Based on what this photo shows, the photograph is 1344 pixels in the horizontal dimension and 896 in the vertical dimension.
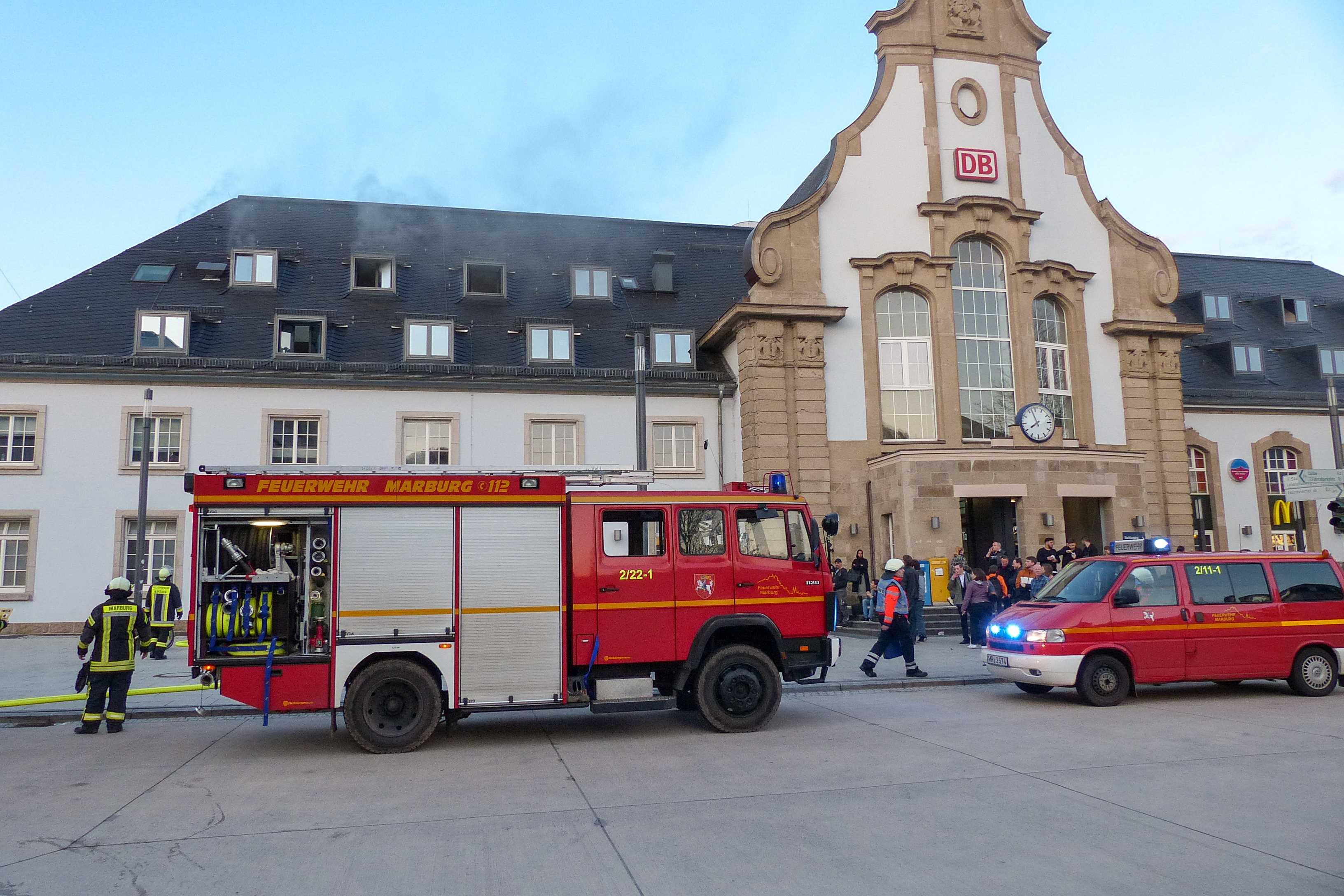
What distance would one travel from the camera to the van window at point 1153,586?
12.4 metres

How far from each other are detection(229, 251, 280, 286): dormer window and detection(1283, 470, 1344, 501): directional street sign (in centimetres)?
2524

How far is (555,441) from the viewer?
87.6ft

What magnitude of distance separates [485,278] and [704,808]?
2412cm

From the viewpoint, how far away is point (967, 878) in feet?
18.3

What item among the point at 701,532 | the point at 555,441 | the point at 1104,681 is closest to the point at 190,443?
the point at 555,441

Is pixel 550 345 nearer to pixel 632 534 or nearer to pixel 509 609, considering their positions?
pixel 632 534

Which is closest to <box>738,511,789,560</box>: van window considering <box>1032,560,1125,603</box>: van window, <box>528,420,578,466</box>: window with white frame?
<box>1032,560,1125,603</box>: van window

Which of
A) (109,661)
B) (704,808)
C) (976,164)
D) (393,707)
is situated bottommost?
(704,808)

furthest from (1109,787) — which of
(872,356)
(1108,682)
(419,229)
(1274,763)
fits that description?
(419,229)

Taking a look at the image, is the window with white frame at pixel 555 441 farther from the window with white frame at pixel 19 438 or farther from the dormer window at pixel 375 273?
the window with white frame at pixel 19 438

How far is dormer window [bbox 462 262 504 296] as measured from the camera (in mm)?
29109

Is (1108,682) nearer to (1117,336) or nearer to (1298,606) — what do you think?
Answer: (1298,606)

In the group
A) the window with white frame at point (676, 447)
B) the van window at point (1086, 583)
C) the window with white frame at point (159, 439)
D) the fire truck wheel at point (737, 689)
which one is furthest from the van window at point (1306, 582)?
the window with white frame at point (159, 439)

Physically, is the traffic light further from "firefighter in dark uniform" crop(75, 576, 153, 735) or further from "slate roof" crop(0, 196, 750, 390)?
"firefighter in dark uniform" crop(75, 576, 153, 735)
